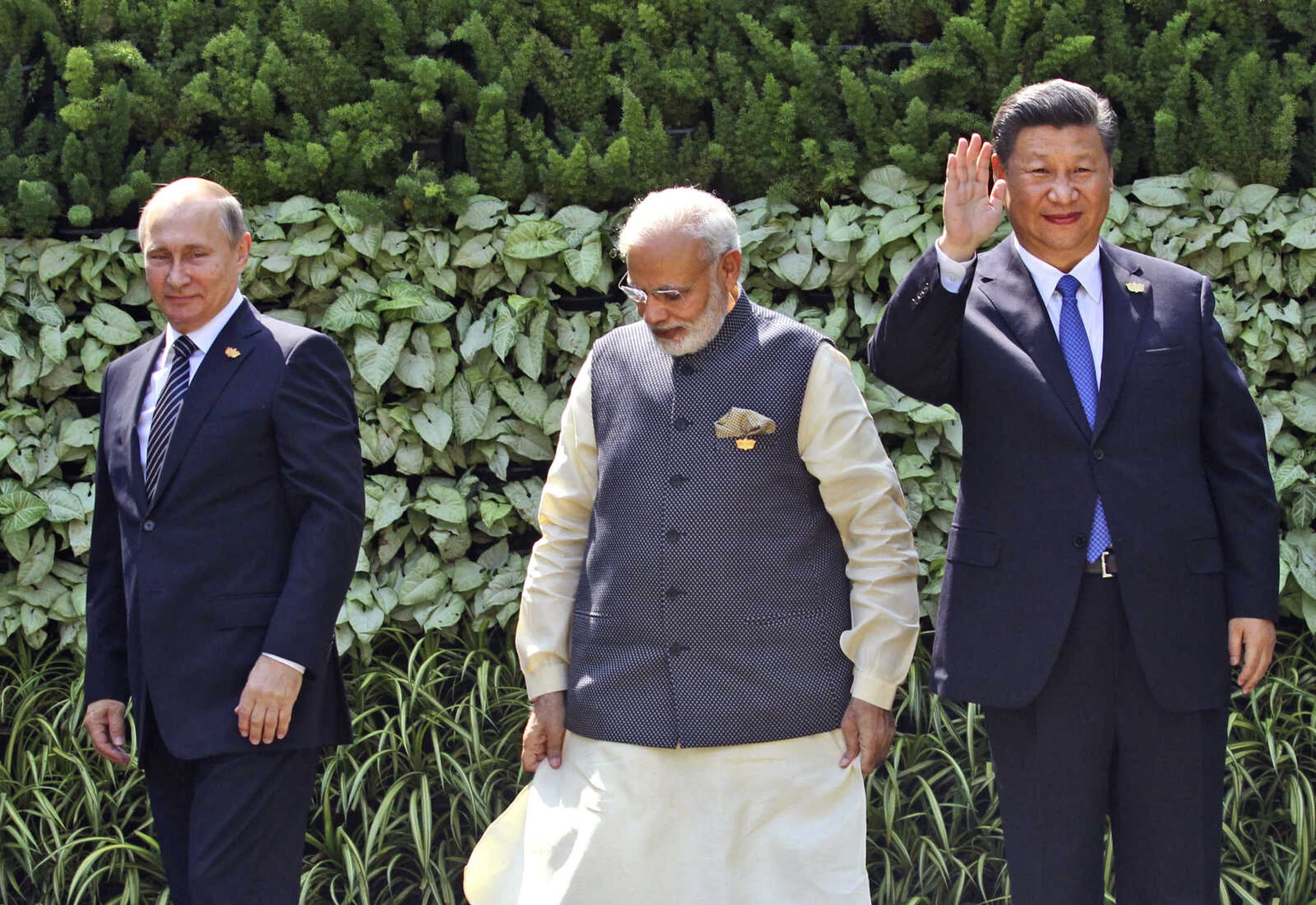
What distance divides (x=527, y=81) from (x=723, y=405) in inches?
83.5

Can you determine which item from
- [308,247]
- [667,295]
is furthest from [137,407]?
[308,247]

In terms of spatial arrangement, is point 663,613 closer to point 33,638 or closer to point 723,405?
point 723,405

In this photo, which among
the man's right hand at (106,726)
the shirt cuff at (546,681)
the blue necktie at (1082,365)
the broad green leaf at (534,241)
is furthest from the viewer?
the broad green leaf at (534,241)

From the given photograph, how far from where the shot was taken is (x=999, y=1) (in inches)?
170

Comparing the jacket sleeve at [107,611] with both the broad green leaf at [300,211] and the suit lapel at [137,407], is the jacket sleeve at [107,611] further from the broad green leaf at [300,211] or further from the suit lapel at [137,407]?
the broad green leaf at [300,211]

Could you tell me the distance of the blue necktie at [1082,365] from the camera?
2.80 metres

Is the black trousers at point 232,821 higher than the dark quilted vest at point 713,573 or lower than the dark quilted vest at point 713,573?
lower

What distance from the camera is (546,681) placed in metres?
2.90

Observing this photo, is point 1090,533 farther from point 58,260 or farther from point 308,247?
point 58,260

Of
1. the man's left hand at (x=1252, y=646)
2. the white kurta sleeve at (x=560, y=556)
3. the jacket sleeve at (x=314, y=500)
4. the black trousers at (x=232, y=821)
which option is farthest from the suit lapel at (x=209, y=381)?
the man's left hand at (x=1252, y=646)

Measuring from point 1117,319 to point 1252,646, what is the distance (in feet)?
2.28

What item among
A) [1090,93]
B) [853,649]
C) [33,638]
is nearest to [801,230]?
→ [1090,93]

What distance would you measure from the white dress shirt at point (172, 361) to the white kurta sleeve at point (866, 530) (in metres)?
1.26

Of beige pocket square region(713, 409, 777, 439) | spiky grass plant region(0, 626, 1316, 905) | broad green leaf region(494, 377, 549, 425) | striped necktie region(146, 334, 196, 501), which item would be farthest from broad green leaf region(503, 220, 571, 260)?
beige pocket square region(713, 409, 777, 439)
